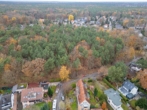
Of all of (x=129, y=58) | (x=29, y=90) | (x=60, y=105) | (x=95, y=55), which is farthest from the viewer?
(x=129, y=58)

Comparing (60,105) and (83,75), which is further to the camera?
(83,75)

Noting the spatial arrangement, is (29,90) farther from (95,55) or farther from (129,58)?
(129,58)

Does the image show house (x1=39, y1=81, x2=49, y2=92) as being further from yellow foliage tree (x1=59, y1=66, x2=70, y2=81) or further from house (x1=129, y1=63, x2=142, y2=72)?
house (x1=129, y1=63, x2=142, y2=72)

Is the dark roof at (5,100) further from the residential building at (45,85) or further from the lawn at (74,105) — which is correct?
the lawn at (74,105)

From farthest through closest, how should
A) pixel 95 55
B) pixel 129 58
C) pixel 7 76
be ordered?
pixel 129 58 → pixel 95 55 → pixel 7 76

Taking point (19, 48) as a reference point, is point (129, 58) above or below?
below

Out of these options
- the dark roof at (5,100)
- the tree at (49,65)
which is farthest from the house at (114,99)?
the dark roof at (5,100)

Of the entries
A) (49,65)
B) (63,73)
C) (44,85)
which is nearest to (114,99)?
(63,73)

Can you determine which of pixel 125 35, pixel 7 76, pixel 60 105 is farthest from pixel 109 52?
pixel 7 76
